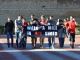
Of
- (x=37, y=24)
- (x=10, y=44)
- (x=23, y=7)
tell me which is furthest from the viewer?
(x=23, y=7)

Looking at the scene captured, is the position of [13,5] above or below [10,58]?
above

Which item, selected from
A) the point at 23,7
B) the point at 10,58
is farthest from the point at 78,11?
the point at 10,58

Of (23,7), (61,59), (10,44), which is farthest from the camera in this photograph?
(23,7)

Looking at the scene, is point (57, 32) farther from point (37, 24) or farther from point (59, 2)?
point (59, 2)

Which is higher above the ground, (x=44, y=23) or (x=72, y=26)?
(x=44, y=23)

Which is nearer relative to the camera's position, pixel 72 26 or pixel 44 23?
pixel 72 26

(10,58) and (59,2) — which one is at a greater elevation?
(59,2)

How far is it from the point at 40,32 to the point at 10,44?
2.32 m

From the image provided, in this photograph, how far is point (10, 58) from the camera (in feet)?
59.8

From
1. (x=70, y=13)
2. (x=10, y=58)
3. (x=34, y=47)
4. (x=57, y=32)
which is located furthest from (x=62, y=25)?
(x=70, y=13)

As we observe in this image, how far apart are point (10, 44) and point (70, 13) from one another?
27808 millimetres

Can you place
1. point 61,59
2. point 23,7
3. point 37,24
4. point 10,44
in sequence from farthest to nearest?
point 23,7, point 10,44, point 37,24, point 61,59

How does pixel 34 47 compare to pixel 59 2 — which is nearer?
pixel 34 47

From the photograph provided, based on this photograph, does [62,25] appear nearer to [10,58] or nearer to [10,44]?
[10,44]
